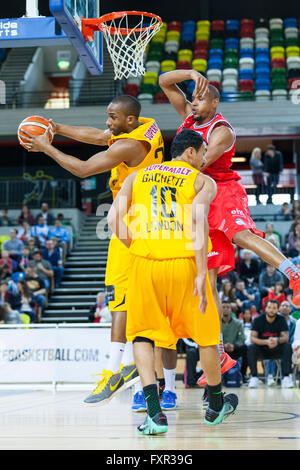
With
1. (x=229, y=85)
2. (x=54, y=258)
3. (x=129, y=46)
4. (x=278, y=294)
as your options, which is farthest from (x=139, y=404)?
(x=229, y=85)

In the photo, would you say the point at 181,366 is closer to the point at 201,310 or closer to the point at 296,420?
the point at 296,420

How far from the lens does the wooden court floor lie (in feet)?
11.9

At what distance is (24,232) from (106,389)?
12.2 meters

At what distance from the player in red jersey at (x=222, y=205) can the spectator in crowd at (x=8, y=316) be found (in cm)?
682

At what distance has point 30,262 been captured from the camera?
1483cm

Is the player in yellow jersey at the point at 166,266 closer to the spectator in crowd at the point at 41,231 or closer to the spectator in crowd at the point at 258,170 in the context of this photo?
the spectator in crowd at the point at 41,231

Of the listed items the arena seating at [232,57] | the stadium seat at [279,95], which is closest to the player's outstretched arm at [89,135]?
the arena seating at [232,57]

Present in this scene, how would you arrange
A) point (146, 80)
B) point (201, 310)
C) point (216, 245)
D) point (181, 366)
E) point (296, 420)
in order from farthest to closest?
point (146, 80), point (181, 366), point (216, 245), point (296, 420), point (201, 310)

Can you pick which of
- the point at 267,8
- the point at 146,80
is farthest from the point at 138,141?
the point at 267,8

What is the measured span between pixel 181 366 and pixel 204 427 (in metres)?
7.53

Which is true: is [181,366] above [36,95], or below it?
below

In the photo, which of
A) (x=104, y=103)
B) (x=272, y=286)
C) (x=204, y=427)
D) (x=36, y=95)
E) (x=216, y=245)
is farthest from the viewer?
(x=36, y=95)

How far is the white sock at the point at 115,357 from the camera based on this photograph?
16.5ft

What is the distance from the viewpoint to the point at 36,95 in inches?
936
